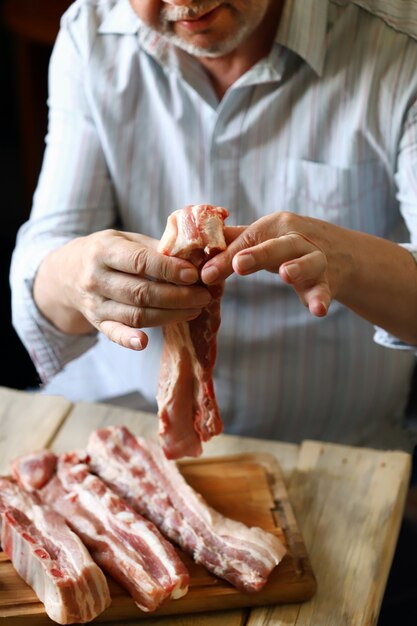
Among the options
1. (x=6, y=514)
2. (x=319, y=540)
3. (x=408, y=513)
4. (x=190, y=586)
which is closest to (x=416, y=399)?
(x=408, y=513)

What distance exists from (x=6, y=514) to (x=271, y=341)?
0.72m

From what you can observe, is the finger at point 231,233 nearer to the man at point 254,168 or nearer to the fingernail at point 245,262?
the fingernail at point 245,262

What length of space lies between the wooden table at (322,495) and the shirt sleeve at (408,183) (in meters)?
0.21

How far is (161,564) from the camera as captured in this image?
150 centimetres

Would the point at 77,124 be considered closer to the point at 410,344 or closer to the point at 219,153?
the point at 219,153

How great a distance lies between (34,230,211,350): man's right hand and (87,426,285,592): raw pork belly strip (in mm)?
264

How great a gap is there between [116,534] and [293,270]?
520 mm

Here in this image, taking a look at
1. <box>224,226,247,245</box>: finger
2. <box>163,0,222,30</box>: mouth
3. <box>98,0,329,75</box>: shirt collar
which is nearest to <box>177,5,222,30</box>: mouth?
<box>163,0,222,30</box>: mouth

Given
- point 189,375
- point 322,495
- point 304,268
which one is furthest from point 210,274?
point 322,495

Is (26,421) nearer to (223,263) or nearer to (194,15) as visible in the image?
(223,263)

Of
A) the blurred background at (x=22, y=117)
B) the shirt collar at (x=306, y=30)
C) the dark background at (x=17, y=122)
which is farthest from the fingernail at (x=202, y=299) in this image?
the blurred background at (x=22, y=117)

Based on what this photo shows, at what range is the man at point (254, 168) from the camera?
5.98 feet

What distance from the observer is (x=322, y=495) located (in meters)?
1.74

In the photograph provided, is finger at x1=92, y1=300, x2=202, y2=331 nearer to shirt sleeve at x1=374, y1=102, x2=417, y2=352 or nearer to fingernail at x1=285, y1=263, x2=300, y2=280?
fingernail at x1=285, y1=263, x2=300, y2=280
